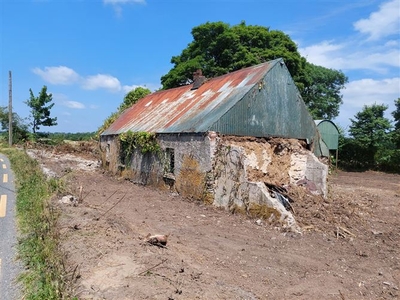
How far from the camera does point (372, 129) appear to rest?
3098 cm

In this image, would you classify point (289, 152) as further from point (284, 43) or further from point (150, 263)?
point (284, 43)

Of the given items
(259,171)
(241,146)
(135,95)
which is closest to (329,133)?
(135,95)

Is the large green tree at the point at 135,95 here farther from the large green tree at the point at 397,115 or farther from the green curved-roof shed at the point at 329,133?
the large green tree at the point at 397,115

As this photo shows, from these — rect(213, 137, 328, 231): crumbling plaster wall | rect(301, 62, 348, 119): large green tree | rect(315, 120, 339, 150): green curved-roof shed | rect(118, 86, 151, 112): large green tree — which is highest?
rect(301, 62, 348, 119): large green tree

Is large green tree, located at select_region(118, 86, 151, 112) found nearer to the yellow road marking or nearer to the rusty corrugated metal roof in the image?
the rusty corrugated metal roof

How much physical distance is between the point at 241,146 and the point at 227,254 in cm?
549

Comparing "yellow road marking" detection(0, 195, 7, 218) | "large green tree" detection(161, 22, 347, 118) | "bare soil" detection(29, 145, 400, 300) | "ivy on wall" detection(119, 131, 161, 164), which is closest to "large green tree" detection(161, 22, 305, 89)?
"large green tree" detection(161, 22, 347, 118)

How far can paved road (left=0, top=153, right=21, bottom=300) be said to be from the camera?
497 centimetres

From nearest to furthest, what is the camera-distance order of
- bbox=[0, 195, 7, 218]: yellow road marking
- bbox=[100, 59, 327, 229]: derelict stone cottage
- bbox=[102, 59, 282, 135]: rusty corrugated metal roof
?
bbox=[0, 195, 7, 218]: yellow road marking → bbox=[100, 59, 327, 229]: derelict stone cottage → bbox=[102, 59, 282, 135]: rusty corrugated metal roof

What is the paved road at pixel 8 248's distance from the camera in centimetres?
497

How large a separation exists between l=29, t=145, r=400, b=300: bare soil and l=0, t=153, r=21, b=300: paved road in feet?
2.74

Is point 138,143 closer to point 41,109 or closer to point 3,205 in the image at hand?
point 3,205

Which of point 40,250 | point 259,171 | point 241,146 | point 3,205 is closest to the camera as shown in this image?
point 40,250

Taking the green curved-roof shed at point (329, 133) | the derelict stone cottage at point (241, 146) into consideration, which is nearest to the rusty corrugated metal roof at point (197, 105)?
the derelict stone cottage at point (241, 146)
